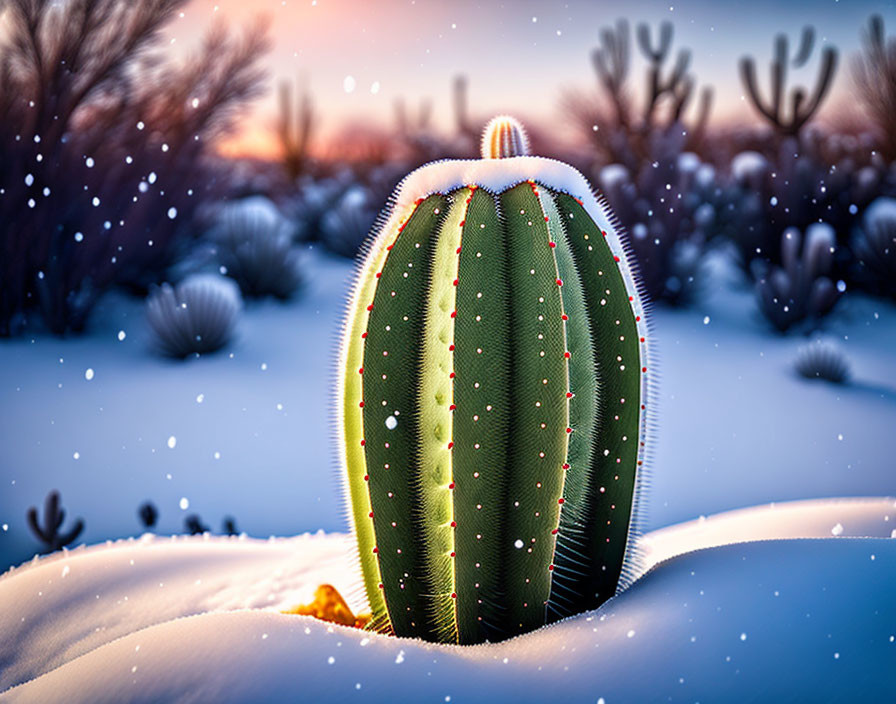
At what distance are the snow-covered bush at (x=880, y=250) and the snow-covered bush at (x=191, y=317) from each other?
4.94 meters

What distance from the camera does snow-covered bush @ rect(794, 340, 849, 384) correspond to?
5.20 m

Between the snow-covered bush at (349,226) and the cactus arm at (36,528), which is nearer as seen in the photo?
the cactus arm at (36,528)

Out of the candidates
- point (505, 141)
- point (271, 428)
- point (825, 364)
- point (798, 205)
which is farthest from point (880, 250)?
point (505, 141)

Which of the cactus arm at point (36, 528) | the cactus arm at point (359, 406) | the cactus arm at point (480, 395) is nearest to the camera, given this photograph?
the cactus arm at point (480, 395)

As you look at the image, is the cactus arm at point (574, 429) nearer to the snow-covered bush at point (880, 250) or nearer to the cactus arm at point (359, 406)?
the cactus arm at point (359, 406)

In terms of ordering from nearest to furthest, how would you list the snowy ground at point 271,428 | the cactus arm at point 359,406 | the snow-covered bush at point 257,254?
the cactus arm at point 359,406 < the snowy ground at point 271,428 < the snow-covered bush at point 257,254

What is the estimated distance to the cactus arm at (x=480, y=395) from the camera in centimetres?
144

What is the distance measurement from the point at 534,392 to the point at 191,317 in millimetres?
4143

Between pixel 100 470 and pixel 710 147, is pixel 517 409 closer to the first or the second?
pixel 100 470

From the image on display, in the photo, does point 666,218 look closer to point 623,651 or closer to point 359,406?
point 359,406

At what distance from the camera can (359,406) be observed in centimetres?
154

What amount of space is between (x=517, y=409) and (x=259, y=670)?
0.59 m

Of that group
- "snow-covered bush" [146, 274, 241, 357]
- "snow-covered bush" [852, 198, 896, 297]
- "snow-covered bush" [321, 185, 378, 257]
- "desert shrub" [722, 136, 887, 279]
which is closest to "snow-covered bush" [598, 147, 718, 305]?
"desert shrub" [722, 136, 887, 279]

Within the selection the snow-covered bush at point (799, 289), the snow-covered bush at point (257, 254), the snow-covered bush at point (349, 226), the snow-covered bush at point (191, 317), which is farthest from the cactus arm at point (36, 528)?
the snow-covered bush at point (799, 289)
